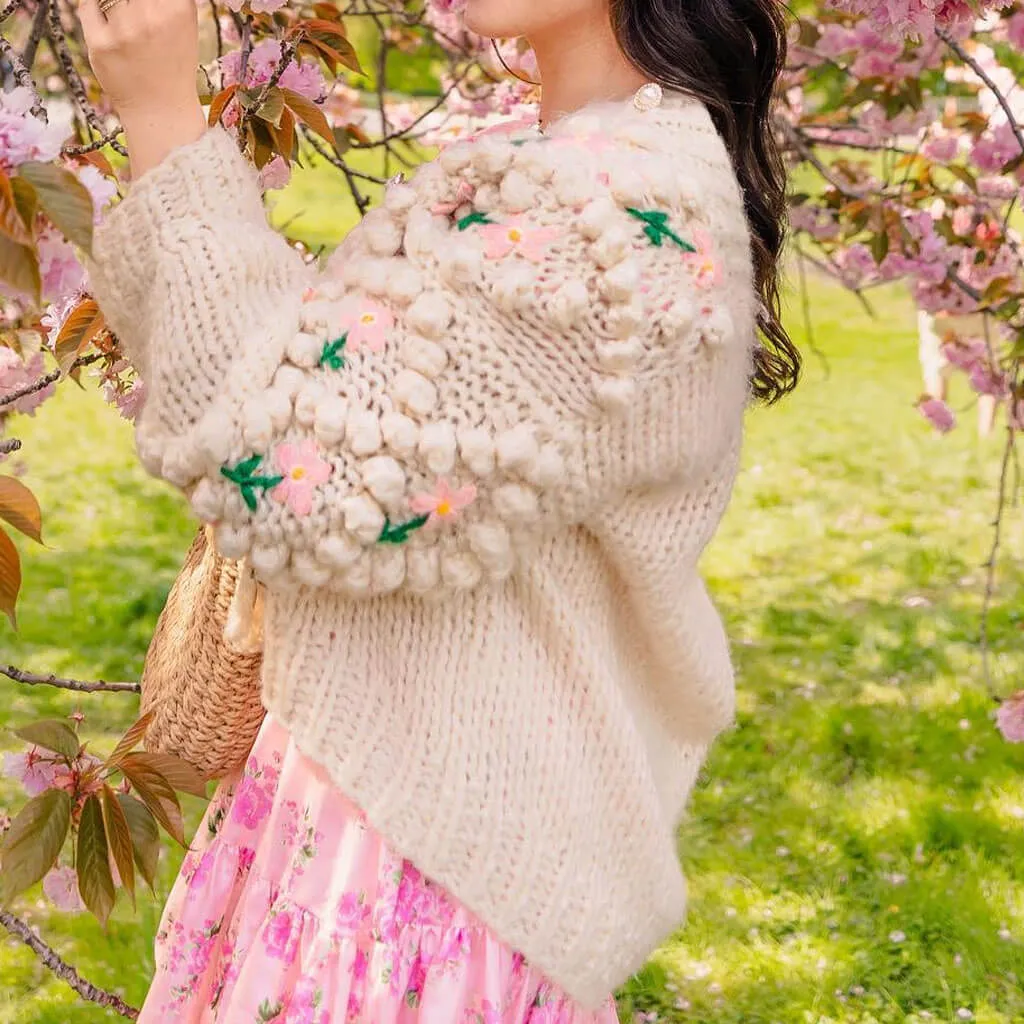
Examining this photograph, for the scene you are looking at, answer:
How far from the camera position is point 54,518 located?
5.10 m

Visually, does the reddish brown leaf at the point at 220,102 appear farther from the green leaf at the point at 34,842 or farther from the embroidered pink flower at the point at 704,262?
the green leaf at the point at 34,842

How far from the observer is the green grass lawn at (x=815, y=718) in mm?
2732

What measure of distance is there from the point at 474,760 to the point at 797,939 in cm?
195

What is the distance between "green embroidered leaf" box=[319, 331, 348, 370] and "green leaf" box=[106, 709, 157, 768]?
43cm

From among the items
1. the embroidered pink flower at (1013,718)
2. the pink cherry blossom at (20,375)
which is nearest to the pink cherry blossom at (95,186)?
the pink cherry blossom at (20,375)

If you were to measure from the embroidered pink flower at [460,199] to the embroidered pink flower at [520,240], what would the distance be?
5 cm

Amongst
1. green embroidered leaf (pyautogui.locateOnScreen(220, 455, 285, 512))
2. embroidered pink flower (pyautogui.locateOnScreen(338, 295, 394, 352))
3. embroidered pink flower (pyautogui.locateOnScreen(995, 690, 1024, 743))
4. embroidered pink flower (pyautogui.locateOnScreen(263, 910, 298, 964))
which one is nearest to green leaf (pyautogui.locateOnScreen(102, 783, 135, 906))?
embroidered pink flower (pyautogui.locateOnScreen(263, 910, 298, 964))

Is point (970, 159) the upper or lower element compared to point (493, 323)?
lower

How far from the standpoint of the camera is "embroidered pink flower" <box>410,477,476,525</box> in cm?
103

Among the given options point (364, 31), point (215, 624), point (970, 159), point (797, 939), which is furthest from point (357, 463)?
point (364, 31)

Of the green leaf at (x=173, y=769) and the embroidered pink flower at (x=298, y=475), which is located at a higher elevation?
the embroidered pink flower at (x=298, y=475)

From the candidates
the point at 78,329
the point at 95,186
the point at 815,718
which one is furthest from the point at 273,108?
the point at 815,718

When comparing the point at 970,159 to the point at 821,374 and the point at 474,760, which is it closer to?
the point at 474,760

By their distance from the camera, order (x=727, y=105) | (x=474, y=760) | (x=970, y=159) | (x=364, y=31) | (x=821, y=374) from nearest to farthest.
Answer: (x=474, y=760) → (x=727, y=105) → (x=970, y=159) → (x=821, y=374) → (x=364, y=31)
